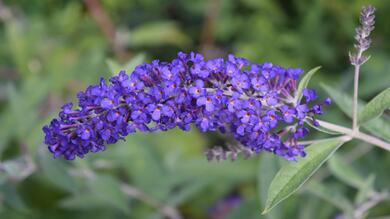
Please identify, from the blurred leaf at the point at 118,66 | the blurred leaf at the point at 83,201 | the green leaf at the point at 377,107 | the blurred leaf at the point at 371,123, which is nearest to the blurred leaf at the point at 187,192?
the blurred leaf at the point at 83,201

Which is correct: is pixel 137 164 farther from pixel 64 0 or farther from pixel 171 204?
pixel 64 0

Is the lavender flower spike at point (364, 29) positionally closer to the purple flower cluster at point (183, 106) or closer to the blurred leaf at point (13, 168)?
the purple flower cluster at point (183, 106)

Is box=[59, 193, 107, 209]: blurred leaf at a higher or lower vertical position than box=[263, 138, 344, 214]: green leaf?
higher

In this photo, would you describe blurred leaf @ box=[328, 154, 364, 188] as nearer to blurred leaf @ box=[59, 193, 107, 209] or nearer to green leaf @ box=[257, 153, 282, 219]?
green leaf @ box=[257, 153, 282, 219]

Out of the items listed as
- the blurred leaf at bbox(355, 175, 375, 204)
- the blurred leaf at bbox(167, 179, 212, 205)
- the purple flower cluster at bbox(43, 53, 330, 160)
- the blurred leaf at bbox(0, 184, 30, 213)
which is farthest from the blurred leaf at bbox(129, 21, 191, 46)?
the purple flower cluster at bbox(43, 53, 330, 160)

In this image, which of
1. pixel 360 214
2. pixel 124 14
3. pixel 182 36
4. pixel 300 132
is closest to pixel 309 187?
pixel 360 214

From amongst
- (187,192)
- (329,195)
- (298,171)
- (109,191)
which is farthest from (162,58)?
(298,171)

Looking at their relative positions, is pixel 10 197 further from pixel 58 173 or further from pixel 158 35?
pixel 158 35
